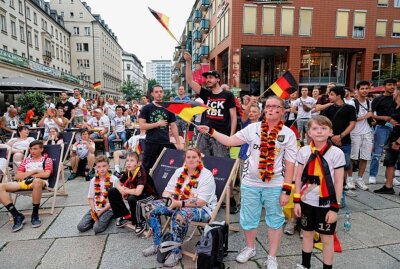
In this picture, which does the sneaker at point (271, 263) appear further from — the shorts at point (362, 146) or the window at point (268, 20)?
the window at point (268, 20)

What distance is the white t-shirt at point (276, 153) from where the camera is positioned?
8.92 feet

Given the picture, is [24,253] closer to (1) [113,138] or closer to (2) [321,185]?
(2) [321,185]

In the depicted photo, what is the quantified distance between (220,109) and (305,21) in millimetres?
23513

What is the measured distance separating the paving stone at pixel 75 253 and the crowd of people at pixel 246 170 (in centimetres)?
23

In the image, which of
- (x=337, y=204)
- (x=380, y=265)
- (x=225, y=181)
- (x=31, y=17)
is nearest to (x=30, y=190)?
(x=225, y=181)

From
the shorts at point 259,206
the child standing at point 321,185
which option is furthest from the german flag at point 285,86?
the shorts at point 259,206

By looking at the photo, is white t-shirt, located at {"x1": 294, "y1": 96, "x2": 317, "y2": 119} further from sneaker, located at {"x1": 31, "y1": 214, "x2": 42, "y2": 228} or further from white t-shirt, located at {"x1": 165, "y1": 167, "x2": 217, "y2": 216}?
sneaker, located at {"x1": 31, "y1": 214, "x2": 42, "y2": 228}

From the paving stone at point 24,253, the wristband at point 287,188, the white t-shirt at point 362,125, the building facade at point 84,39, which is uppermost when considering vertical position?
the building facade at point 84,39

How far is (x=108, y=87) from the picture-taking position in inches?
3041

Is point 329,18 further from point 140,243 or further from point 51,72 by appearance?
point 51,72

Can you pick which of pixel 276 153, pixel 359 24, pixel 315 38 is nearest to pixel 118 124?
pixel 276 153

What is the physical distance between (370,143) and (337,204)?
368 cm

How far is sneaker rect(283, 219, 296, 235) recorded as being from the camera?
369cm

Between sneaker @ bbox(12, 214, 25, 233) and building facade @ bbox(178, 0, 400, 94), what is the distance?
20.0 meters
